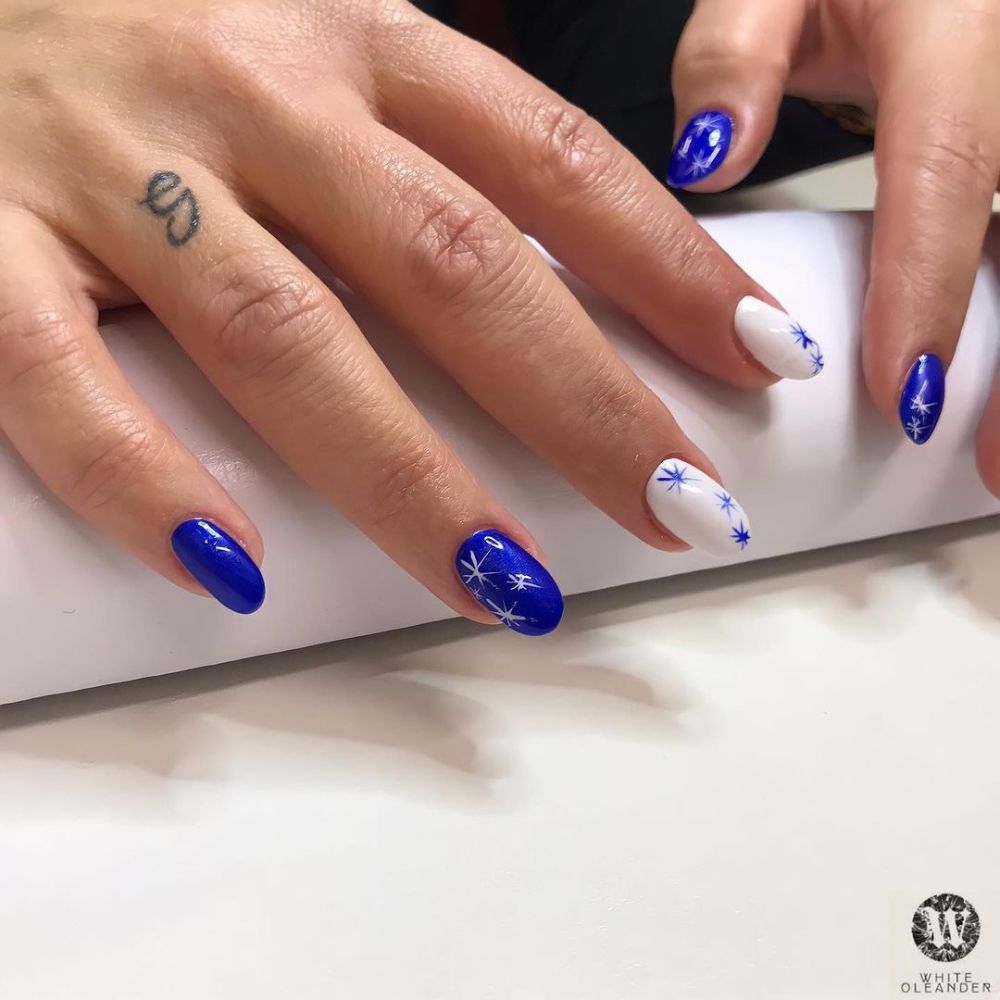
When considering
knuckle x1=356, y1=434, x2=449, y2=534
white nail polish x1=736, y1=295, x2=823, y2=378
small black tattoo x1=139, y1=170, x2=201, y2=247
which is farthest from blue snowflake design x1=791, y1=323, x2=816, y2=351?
small black tattoo x1=139, y1=170, x2=201, y2=247

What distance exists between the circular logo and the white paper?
20cm

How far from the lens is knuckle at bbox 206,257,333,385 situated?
400mm

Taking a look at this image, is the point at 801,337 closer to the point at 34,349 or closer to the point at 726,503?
the point at 726,503

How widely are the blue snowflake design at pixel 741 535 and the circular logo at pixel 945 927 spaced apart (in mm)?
171

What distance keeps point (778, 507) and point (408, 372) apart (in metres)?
0.22

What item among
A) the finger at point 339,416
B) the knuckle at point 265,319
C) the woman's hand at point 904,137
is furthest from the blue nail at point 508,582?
the woman's hand at point 904,137

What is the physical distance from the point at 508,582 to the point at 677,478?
10 cm

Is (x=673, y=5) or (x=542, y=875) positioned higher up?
(x=673, y=5)

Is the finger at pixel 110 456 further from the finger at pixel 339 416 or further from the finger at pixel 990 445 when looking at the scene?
the finger at pixel 990 445

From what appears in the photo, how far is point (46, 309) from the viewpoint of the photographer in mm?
403

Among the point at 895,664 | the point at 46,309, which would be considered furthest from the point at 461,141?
the point at 895,664

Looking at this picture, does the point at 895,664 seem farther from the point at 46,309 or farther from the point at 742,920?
the point at 46,309

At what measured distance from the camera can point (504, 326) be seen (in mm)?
418

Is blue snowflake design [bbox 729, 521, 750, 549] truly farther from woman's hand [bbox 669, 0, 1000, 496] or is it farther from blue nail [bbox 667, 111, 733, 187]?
blue nail [bbox 667, 111, 733, 187]
